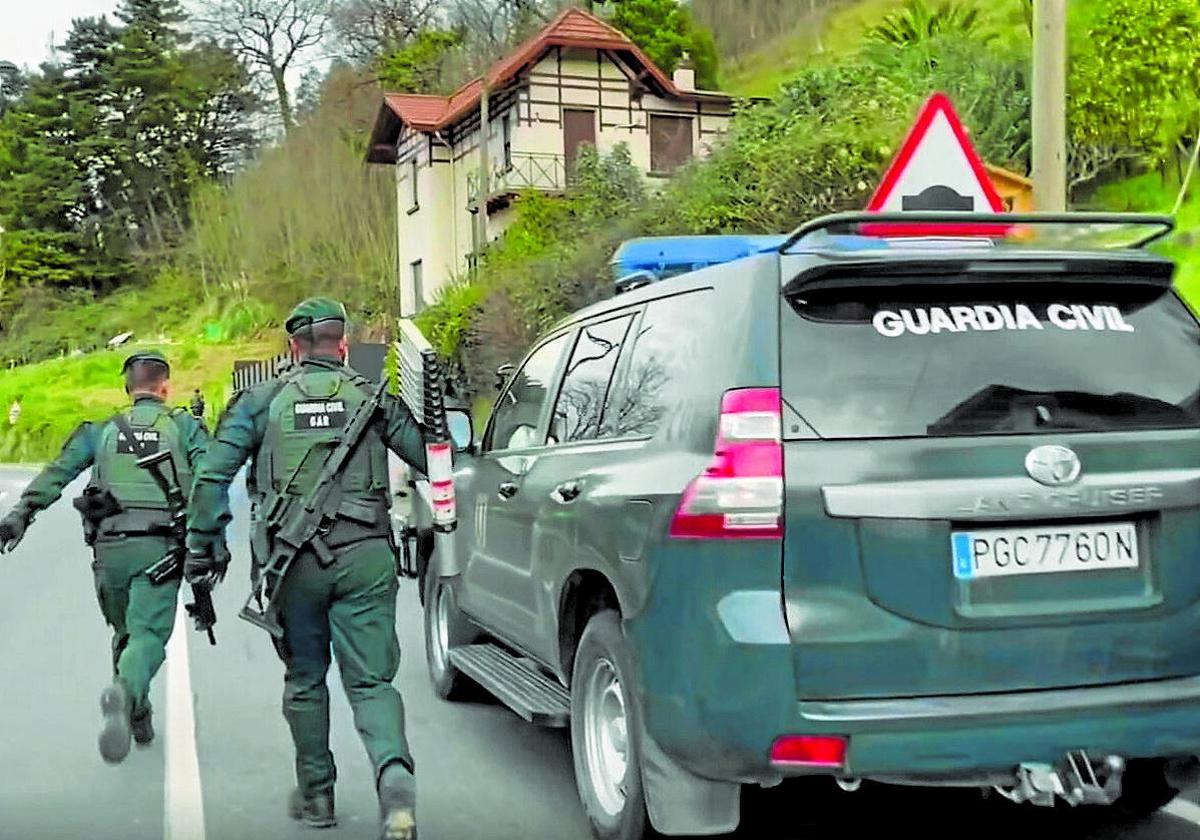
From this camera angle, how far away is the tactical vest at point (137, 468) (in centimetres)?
620

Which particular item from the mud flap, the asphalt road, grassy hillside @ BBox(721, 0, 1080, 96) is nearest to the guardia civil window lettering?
the mud flap

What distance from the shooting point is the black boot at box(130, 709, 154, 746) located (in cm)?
619

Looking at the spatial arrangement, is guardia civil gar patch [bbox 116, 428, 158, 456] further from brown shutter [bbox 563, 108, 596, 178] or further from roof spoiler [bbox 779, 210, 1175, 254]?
brown shutter [bbox 563, 108, 596, 178]

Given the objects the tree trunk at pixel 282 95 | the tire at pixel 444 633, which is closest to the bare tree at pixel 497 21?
the tree trunk at pixel 282 95

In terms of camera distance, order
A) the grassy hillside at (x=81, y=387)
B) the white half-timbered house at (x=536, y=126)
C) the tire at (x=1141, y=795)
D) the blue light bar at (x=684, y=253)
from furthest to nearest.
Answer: the grassy hillside at (x=81, y=387) < the white half-timbered house at (x=536, y=126) < the blue light bar at (x=684, y=253) < the tire at (x=1141, y=795)

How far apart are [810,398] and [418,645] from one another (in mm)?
5378

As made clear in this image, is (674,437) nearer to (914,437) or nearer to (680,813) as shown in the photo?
(914,437)

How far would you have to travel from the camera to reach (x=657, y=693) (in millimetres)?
3867

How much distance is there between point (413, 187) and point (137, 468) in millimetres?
36501

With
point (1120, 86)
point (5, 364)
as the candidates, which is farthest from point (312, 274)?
point (1120, 86)

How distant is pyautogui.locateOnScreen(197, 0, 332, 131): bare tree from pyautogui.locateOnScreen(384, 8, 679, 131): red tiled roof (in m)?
14.0

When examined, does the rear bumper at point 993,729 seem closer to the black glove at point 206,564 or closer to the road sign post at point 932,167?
the black glove at point 206,564

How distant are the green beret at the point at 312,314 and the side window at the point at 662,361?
1.04 m

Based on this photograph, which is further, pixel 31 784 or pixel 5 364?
pixel 5 364
